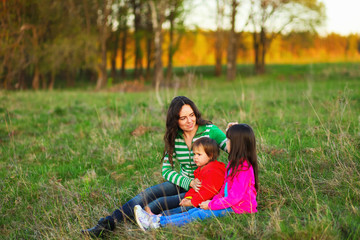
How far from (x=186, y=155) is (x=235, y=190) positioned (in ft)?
2.58

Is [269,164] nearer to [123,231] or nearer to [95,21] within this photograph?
[123,231]

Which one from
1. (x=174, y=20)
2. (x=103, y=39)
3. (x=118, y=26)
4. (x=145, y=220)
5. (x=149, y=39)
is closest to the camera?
(x=145, y=220)

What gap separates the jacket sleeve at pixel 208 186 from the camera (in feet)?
10.1

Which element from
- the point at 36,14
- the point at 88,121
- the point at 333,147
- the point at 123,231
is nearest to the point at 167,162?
the point at 123,231

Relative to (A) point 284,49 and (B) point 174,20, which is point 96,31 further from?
(A) point 284,49

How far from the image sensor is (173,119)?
3395mm

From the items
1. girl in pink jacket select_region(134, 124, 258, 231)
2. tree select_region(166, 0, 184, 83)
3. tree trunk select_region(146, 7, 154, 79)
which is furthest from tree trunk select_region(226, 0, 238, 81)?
girl in pink jacket select_region(134, 124, 258, 231)

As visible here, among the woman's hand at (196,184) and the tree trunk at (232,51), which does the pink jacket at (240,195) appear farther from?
the tree trunk at (232,51)

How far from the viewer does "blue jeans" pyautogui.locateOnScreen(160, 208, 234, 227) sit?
2.91 meters

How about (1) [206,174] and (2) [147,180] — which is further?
(2) [147,180]

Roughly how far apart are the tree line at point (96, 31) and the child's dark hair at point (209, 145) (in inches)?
468

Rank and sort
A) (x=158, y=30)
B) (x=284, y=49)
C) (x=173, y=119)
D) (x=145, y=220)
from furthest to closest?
1. (x=284, y=49)
2. (x=158, y=30)
3. (x=173, y=119)
4. (x=145, y=220)

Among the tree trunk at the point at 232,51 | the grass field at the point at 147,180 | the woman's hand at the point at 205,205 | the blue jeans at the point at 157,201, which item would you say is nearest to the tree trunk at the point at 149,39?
the tree trunk at the point at 232,51

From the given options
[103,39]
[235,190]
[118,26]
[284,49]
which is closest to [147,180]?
[235,190]
